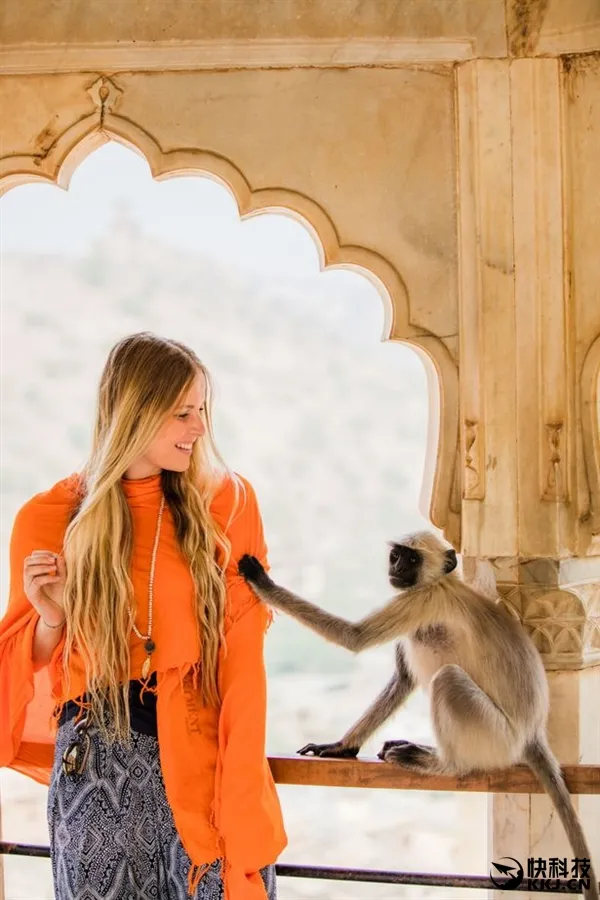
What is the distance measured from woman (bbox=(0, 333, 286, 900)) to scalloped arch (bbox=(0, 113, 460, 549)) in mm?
816

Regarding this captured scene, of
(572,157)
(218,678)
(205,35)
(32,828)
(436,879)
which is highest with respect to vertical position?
(205,35)

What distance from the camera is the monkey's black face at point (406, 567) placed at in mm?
2738

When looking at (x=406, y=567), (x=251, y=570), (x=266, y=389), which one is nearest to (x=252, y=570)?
(x=251, y=570)

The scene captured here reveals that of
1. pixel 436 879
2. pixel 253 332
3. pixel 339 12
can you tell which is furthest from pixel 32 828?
pixel 339 12

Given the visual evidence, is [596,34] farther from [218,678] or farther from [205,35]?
[218,678]

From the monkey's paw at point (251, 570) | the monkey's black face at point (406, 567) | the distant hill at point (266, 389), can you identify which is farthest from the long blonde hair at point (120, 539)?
the distant hill at point (266, 389)

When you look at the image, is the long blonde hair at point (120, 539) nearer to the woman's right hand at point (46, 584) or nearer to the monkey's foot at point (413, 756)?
the woman's right hand at point (46, 584)

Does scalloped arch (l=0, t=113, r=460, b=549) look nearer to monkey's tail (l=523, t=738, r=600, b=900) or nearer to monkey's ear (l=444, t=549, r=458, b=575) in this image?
monkey's ear (l=444, t=549, r=458, b=575)

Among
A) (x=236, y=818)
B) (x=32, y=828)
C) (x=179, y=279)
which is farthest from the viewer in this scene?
(x=179, y=279)

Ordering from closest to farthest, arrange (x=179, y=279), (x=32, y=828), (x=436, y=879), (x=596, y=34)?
1. (x=436, y=879)
2. (x=596, y=34)
3. (x=32, y=828)
4. (x=179, y=279)

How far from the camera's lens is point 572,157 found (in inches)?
108

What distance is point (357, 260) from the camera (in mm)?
2852

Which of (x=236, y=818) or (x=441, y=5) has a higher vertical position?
(x=441, y=5)

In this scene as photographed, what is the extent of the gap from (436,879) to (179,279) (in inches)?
291
